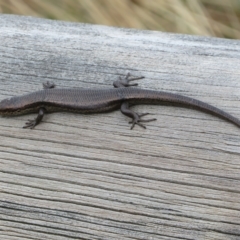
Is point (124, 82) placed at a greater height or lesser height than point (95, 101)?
greater

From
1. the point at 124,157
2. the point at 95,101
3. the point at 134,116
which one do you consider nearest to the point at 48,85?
the point at 95,101

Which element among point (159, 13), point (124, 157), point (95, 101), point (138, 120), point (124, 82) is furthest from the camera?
point (159, 13)

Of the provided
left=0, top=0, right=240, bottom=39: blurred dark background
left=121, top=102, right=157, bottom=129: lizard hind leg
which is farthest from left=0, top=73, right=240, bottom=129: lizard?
left=0, top=0, right=240, bottom=39: blurred dark background

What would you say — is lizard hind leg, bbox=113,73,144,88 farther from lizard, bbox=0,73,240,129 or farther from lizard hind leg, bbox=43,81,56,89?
lizard hind leg, bbox=43,81,56,89

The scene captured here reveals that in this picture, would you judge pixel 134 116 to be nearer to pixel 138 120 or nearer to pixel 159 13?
pixel 138 120

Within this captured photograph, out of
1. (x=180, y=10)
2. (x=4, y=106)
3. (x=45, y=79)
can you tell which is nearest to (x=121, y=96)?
(x=45, y=79)

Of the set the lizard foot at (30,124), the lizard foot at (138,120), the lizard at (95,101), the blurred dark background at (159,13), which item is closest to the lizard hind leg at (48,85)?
the lizard at (95,101)
